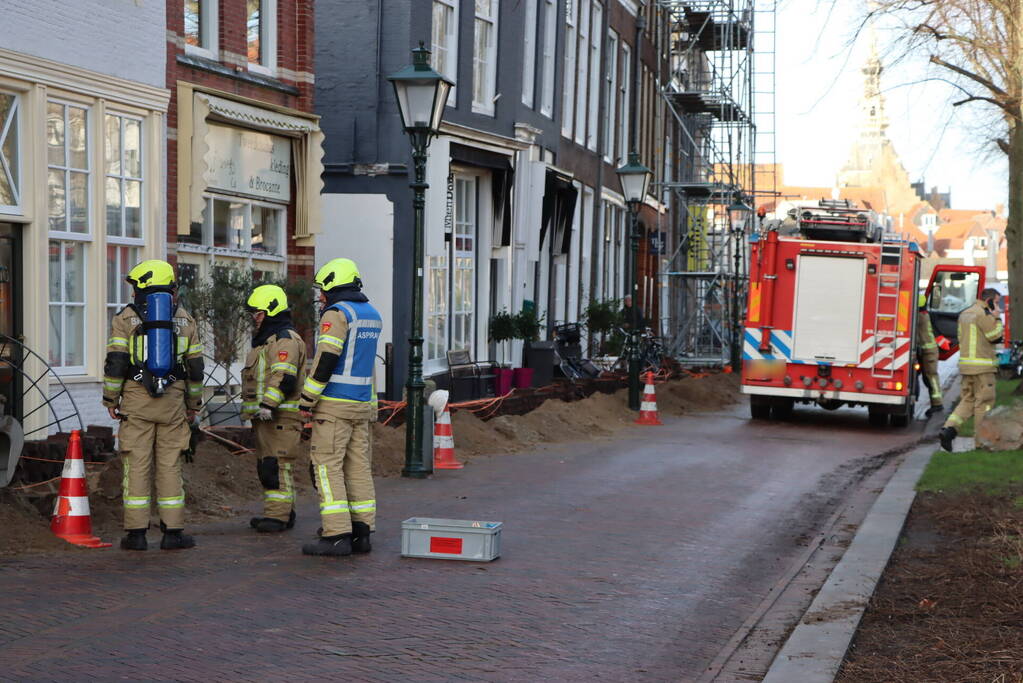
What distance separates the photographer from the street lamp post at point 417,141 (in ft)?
42.7

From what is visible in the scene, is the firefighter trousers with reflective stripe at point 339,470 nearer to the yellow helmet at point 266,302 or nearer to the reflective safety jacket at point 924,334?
the yellow helmet at point 266,302

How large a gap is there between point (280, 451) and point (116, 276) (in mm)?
5124

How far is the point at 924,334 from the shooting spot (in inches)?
910

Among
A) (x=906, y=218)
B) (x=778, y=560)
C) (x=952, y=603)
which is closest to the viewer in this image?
→ (x=952, y=603)

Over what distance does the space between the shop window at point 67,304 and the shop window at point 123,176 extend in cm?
62

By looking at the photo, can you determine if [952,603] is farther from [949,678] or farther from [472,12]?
[472,12]

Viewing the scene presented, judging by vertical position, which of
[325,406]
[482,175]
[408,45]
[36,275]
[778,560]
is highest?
[408,45]

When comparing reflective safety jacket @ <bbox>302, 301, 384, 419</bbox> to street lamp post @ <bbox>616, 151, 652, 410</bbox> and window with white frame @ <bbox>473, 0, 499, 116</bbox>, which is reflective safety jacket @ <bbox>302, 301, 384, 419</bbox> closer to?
street lamp post @ <bbox>616, 151, 652, 410</bbox>

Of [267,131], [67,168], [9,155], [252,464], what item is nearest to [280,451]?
[252,464]

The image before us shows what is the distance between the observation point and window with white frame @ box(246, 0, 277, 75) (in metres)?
17.0

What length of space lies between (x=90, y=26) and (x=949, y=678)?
1036 cm

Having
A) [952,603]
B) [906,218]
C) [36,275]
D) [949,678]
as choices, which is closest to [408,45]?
[36,275]

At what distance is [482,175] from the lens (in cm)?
2319

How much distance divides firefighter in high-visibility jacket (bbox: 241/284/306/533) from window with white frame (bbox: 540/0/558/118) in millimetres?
16635
